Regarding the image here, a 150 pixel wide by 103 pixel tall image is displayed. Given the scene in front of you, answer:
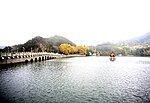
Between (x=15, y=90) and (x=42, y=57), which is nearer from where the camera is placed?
(x=15, y=90)

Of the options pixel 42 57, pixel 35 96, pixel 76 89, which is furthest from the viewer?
pixel 42 57

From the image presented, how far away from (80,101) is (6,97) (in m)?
11.9

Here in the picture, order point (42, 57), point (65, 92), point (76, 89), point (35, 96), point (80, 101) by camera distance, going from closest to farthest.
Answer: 1. point (80, 101)
2. point (35, 96)
3. point (65, 92)
4. point (76, 89)
5. point (42, 57)

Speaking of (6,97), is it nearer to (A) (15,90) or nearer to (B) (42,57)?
(A) (15,90)

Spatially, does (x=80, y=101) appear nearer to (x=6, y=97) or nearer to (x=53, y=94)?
(x=53, y=94)

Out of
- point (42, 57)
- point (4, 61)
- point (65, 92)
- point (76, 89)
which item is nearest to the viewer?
point (65, 92)

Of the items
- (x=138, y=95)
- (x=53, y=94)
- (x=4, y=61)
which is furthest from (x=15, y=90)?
(x=4, y=61)

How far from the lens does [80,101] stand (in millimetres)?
31109

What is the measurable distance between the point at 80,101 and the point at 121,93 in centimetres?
950

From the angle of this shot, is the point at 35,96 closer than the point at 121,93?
Yes

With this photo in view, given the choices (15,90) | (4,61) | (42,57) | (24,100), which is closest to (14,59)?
(4,61)

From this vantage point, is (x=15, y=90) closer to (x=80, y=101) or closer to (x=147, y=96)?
(x=80, y=101)

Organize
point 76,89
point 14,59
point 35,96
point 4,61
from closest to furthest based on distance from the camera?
point 35,96 → point 76,89 → point 4,61 → point 14,59

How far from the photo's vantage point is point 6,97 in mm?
32750
